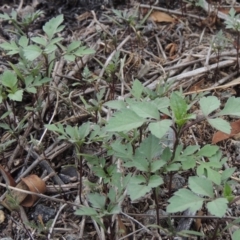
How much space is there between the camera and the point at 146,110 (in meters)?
1.55

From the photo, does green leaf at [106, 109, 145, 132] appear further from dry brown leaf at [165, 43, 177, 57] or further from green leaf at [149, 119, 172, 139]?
dry brown leaf at [165, 43, 177, 57]

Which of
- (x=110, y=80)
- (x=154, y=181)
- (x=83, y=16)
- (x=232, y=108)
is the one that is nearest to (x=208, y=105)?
(x=232, y=108)

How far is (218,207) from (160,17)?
1.73 meters

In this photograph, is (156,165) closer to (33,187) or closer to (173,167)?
(173,167)

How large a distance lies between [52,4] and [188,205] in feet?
6.44

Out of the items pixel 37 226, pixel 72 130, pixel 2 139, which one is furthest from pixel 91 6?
pixel 37 226

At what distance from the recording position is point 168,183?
1.90 m

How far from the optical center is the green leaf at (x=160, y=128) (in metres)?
1.46

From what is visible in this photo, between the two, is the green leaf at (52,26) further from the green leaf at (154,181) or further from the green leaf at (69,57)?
the green leaf at (154,181)

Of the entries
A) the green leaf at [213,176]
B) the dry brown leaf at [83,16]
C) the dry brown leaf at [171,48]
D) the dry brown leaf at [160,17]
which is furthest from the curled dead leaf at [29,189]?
the dry brown leaf at [160,17]

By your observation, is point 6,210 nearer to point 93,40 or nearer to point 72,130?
point 72,130

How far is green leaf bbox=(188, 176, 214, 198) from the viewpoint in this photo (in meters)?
1.50

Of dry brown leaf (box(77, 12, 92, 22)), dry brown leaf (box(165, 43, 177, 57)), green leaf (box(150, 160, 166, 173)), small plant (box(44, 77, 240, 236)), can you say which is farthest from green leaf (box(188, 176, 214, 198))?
dry brown leaf (box(77, 12, 92, 22))

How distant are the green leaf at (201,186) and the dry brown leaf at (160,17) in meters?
Answer: 1.57
